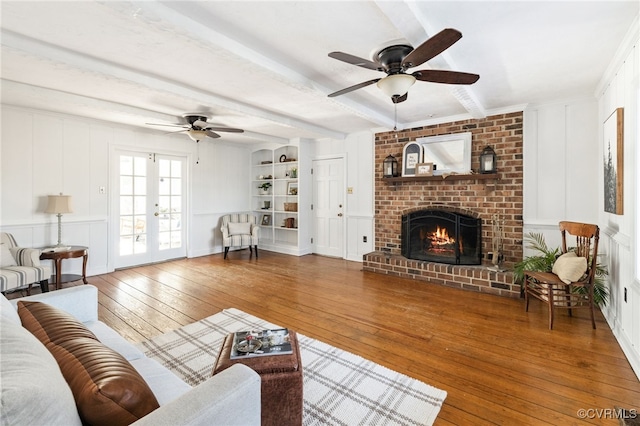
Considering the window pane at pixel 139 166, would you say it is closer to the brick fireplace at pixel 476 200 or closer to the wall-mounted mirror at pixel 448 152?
the brick fireplace at pixel 476 200

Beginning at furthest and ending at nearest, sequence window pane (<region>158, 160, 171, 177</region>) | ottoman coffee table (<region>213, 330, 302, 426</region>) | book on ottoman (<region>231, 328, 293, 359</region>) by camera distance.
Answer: window pane (<region>158, 160, 171, 177</region>) → book on ottoman (<region>231, 328, 293, 359</region>) → ottoman coffee table (<region>213, 330, 302, 426</region>)

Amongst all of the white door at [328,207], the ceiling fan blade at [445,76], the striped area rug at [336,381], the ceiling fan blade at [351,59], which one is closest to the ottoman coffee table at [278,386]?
the striped area rug at [336,381]

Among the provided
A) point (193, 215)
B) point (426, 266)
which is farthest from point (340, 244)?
point (193, 215)

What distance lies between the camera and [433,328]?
2.91 m

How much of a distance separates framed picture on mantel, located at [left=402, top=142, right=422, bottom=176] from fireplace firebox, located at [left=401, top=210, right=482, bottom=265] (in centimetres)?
69

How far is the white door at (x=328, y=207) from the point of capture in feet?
20.2

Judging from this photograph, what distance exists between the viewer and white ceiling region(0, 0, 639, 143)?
2.03 m

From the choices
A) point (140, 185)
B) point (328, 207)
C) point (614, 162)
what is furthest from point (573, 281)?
point (140, 185)

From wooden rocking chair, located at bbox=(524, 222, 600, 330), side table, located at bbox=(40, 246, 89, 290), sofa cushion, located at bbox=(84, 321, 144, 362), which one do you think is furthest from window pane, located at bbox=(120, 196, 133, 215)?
wooden rocking chair, located at bbox=(524, 222, 600, 330)

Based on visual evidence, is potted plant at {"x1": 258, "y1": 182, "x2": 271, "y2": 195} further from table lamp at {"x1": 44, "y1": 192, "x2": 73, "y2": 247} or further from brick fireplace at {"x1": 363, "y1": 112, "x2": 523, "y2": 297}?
table lamp at {"x1": 44, "y1": 192, "x2": 73, "y2": 247}

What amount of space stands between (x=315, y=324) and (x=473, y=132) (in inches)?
139

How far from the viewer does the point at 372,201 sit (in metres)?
5.62

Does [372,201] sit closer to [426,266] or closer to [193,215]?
[426,266]

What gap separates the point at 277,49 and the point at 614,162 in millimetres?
3099
